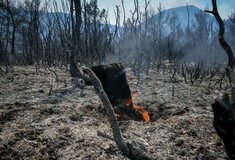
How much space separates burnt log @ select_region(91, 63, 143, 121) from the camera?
274 cm

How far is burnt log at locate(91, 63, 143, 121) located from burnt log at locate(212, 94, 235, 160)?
2.22 metres

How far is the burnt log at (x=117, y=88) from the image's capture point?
274cm

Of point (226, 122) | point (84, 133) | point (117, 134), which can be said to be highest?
point (226, 122)

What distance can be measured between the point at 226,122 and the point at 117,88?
236 cm

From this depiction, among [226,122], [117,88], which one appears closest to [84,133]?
[117,88]

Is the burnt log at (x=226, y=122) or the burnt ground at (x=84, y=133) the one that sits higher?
the burnt log at (x=226, y=122)

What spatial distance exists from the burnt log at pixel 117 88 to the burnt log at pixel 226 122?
87.4 inches

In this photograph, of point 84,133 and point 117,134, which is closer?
point 117,134

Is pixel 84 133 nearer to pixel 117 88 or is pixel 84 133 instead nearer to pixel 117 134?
pixel 117 134

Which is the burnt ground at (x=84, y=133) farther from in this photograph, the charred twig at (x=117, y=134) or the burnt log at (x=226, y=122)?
the burnt log at (x=226, y=122)

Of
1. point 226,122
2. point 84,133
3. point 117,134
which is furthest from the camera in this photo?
point 84,133

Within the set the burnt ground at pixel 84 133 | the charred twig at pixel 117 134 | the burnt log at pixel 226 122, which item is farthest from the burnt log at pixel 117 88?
the burnt log at pixel 226 122

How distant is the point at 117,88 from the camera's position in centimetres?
289

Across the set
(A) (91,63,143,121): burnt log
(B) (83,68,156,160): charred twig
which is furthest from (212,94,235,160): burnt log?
(A) (91,63,143,121): burnt log
